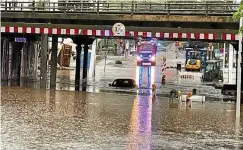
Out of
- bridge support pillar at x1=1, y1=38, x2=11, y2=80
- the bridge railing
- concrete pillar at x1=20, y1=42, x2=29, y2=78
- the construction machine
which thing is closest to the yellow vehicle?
the construction machine

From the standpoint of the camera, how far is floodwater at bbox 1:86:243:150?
1127 cm

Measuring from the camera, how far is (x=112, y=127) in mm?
14125

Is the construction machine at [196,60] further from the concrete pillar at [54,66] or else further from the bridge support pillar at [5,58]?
the concrete pillar at [54,66]

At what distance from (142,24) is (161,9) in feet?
6.54

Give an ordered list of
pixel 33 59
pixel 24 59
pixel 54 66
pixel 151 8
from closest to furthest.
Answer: pixel 151 8, pixel 54 66, pixel 24 59, pixel 33 59

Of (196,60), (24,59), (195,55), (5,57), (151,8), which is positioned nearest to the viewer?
(151,8)

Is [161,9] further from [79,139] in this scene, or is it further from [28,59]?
[79,139]

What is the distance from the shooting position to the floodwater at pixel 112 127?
37.0ft

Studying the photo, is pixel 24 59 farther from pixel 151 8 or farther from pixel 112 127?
pixel 112 127

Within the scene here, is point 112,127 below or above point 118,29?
below

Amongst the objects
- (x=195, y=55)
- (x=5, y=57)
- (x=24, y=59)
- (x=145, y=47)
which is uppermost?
(x=145, y=47)

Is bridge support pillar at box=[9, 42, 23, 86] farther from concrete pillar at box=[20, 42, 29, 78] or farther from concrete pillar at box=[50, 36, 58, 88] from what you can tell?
concrete pillar at box=[50, 36, 58, 88]

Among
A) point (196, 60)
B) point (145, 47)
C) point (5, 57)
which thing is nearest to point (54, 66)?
point (5, 57)

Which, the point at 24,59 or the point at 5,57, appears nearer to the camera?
the point at 5,57
